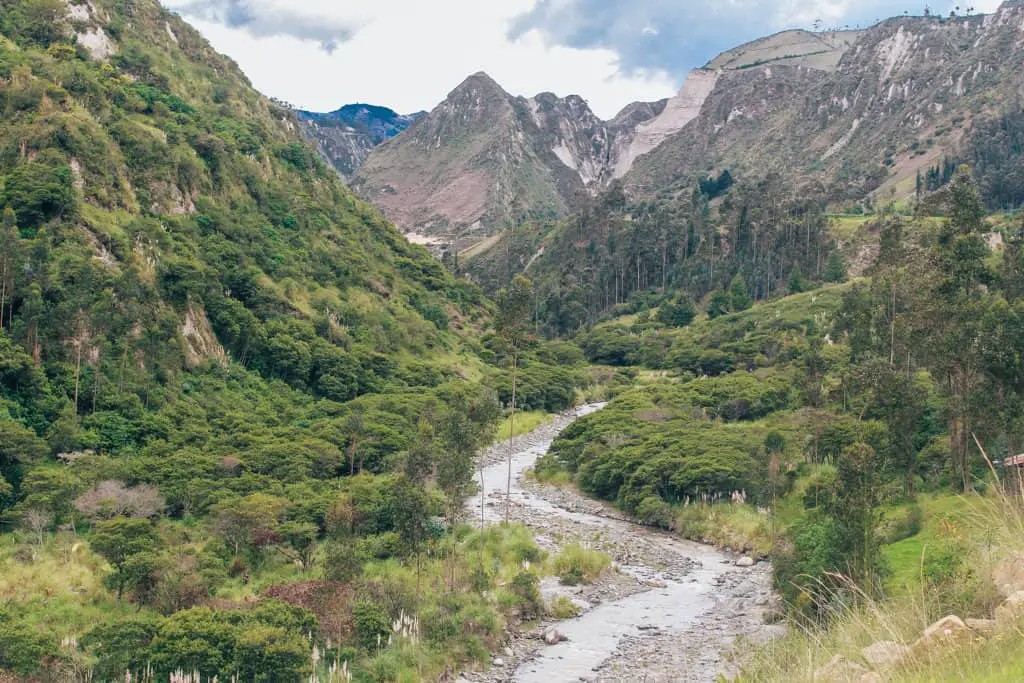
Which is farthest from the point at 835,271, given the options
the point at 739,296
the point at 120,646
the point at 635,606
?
the point at 120,646

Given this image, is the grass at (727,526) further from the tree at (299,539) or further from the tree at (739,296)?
the tree at (739,296)

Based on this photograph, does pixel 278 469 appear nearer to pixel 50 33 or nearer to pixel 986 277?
pixel 986 277

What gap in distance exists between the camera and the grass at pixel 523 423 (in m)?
83.3

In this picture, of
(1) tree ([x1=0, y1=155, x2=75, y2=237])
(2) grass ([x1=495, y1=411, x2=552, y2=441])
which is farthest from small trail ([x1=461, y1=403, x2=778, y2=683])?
(1) tree ([x1=0, y1=155, x2=75, y2=237])

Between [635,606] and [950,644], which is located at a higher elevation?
[950,644]

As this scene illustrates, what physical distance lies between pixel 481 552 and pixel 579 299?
10898 cm

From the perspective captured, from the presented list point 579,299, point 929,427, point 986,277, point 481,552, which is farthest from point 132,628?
point 579,299

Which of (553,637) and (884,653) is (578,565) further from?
(884,653)

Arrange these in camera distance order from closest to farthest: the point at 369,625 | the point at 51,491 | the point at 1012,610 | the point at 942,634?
1. the point at 942,634
2. the point at 1012,610
3. the point at 369,625
4. the point at 51,491

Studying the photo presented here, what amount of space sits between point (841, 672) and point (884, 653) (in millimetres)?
565

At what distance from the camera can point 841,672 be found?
34.1ft

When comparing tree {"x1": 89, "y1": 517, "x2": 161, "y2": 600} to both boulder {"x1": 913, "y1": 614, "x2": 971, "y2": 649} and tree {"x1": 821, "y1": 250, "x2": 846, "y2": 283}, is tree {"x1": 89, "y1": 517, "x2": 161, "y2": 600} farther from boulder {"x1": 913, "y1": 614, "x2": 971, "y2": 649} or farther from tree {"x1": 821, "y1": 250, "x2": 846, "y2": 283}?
tree {"x1": 821, "y1": 250, "x2": 846, "y2": 283}

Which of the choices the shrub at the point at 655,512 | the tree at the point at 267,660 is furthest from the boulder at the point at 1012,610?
the shrub at the point at 655,512

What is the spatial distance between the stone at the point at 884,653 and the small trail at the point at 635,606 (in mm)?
20823
